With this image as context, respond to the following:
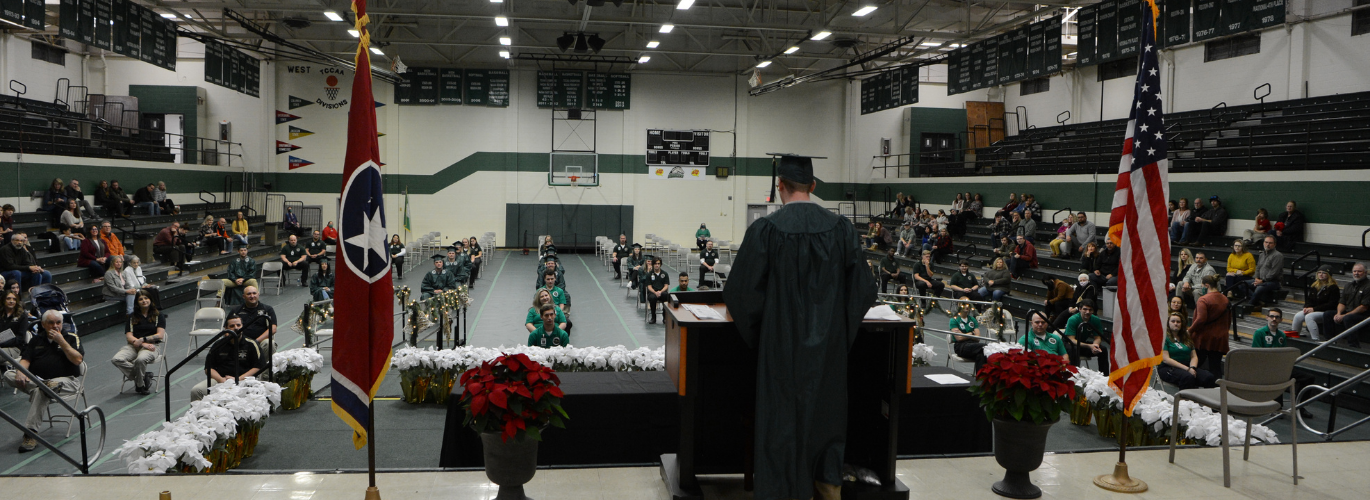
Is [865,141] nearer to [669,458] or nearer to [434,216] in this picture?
[434,216]

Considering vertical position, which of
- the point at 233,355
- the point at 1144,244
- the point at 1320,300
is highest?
the point at 1144,244

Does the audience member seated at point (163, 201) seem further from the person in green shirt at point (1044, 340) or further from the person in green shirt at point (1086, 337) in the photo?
the person in green shirt at point (1086, 337)

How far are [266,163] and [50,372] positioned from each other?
22.4 m

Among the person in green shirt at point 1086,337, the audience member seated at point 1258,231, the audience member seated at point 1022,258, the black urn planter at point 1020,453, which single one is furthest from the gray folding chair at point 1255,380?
the audience member seated at point 1022,258

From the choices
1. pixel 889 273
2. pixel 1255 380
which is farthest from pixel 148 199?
pixel 1255 380

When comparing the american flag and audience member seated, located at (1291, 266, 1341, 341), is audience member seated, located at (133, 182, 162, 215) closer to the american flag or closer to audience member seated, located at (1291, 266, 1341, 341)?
the american flag

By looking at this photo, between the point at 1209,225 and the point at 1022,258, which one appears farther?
the point at 1022,258

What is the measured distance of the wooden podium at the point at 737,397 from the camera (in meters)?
4.02

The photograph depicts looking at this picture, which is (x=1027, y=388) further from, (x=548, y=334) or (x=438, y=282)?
(x=438, y=282)

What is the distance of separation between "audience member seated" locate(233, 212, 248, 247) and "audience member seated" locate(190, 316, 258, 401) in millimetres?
14955

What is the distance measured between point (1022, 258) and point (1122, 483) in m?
13.3

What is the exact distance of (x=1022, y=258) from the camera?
17.1 metres

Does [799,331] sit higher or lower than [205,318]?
higher

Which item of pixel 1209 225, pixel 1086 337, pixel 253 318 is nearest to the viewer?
pixel 253 318
